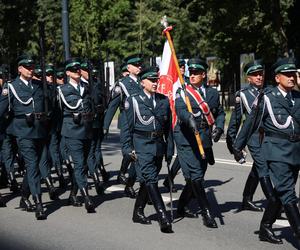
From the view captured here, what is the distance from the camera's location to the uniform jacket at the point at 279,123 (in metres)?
6.43

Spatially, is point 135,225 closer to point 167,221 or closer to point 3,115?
point 167,221

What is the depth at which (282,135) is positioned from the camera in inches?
255

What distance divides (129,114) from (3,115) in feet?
6.31

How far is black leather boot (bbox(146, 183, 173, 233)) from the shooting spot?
7.23 meters

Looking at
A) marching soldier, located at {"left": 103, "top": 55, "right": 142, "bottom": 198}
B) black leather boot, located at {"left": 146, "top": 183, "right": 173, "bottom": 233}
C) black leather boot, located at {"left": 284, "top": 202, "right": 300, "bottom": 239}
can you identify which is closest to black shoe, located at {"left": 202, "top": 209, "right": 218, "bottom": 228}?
black leather boot, located at {"left": 146, "top": 183, "right": 173, "bottom": 233}

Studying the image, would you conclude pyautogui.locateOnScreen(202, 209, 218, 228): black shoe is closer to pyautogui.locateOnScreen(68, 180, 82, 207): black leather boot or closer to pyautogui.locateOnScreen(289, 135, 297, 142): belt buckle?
pyautogui.locateOnScreen(289, 135, 297, 142): belt buckle

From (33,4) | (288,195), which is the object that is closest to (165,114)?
(288,195)

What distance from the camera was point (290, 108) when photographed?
647cm

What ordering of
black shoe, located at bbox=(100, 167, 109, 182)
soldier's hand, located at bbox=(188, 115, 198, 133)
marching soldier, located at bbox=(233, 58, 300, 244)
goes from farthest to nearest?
1. black shoe, located at bbox=(100, 167, 109, 182)
2. soldier's hand, located at bbox=(188, 115, 198, 133)
3. marching soldier, located at bbox=(233, 58, 300, 244)

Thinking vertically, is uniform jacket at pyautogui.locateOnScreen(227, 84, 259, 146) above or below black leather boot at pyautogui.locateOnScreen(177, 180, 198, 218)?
above

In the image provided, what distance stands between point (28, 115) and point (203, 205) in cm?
255

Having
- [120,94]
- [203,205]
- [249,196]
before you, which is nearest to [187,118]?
[203,205]

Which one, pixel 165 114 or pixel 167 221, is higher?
pixel 165 114

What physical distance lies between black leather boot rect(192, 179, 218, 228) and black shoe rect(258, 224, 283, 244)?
0.78 m
